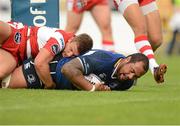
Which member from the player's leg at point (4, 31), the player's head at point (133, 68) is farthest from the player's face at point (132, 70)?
the player's leg at point (4, 31)

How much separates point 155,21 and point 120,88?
150 cm

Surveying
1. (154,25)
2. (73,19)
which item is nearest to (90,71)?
(154,25)

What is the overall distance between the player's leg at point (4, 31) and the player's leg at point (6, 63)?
0.14 meters

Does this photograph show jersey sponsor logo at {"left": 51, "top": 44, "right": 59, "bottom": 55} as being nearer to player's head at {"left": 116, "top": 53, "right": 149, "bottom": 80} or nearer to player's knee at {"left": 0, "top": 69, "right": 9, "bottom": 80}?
player's knee at {"left": 0, "top": 69, "right": 9, "bottom": 80}

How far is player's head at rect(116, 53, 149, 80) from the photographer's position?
10141 mm

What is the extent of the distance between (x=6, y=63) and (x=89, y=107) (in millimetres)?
2197

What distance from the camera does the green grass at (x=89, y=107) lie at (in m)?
8.12

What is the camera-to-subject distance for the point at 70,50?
10.7m

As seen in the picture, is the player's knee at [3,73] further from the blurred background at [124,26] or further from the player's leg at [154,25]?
the blurred background at [124,26]

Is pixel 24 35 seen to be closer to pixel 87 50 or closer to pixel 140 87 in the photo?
pixel 87 50

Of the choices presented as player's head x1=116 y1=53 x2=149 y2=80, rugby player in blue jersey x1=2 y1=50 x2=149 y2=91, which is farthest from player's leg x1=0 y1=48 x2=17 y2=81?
player's head x1=116 y1=53 x2=149 y2=80

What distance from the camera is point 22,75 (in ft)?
35.9

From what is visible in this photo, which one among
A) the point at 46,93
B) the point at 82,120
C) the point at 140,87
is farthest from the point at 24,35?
the point at 82,120

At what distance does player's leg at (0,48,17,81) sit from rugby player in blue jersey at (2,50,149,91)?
4.2 inches
